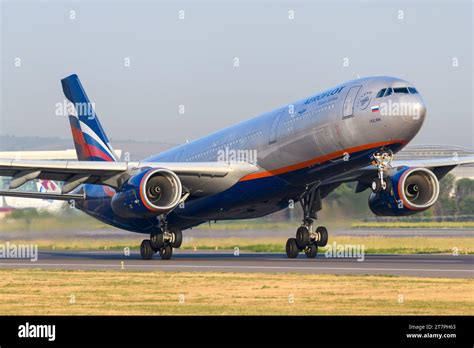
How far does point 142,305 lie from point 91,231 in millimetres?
27296

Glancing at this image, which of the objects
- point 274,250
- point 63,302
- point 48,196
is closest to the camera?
point 63,302

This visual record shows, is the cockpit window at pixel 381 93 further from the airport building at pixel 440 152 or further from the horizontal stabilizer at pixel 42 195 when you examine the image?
the airport building at pixel 440 152

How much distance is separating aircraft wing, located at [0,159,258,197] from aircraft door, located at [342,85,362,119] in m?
5.36

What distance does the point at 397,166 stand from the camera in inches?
1427

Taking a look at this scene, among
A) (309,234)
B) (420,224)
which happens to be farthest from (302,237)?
(420,224)

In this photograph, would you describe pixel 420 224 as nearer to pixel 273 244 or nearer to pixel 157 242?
pixel 273 244

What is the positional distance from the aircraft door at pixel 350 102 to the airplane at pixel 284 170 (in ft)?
0.13

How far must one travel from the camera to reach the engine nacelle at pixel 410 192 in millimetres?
35125

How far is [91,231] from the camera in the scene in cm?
4594

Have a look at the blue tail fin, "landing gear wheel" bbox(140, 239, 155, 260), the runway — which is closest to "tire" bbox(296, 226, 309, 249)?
the runway

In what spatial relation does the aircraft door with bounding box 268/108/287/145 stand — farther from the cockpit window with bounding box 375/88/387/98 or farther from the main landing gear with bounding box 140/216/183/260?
the main landing gear with bounding box 140/216/183/260

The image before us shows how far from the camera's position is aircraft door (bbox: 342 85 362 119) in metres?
30.7
